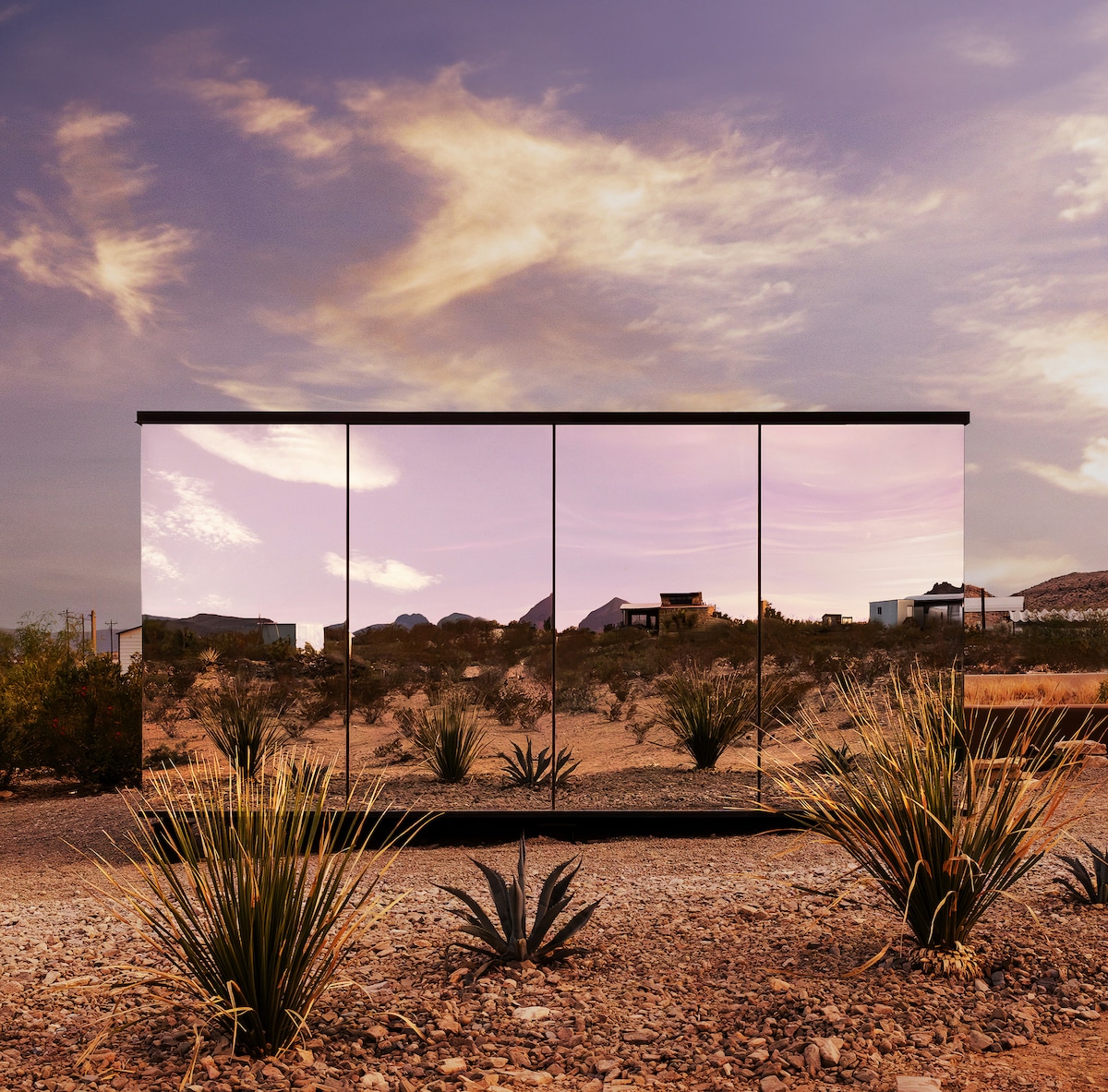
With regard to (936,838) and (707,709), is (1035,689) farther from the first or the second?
(936,838)

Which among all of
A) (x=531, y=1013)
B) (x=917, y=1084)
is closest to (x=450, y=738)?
(x=531, y=1013)

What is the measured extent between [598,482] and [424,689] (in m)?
1.88

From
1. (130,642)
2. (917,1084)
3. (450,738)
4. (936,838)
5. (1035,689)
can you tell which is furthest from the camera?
(1035,689)

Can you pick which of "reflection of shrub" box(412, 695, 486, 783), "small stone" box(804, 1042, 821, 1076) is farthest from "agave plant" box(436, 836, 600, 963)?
"reflection of shrub" box(412, 695, 486, 783)

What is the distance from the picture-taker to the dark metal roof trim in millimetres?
6188

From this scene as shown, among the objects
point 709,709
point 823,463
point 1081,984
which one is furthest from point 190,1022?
point 823,463

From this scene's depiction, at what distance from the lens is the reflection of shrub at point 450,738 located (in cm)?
627

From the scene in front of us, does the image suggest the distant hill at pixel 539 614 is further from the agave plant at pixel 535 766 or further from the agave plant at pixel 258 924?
the agave plant at pixel 258 924

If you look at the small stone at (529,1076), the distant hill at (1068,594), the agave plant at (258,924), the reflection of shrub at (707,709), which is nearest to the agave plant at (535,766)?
the reflection of shrub at (707,709)

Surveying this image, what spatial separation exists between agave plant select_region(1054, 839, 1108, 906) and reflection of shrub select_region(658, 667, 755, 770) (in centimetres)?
243

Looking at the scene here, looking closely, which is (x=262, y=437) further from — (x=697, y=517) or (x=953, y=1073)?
(x=953, y=1073)

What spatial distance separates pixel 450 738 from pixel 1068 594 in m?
19.9

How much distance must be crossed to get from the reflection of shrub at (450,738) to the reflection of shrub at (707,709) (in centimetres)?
136

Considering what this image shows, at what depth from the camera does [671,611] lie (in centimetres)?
623
